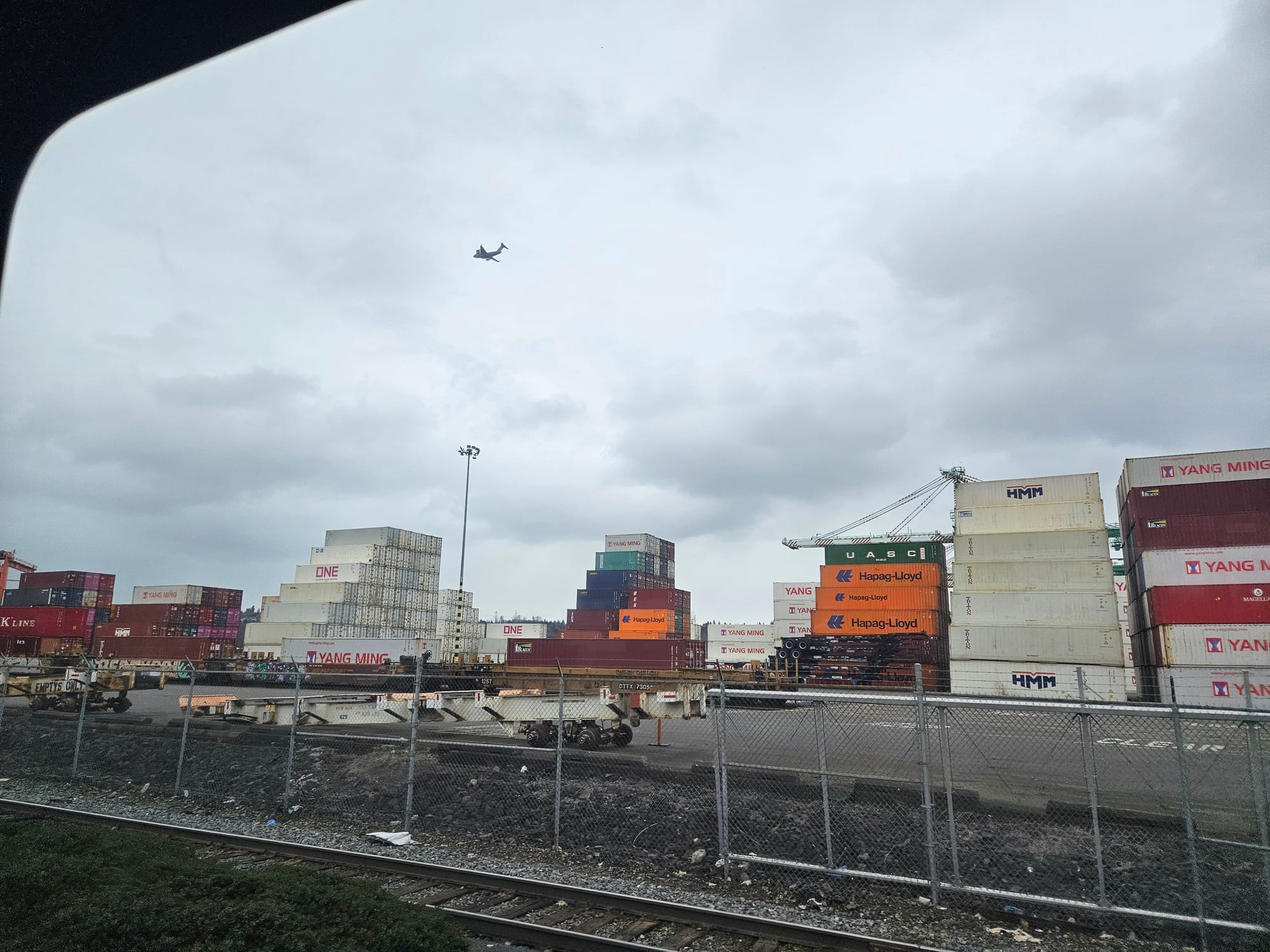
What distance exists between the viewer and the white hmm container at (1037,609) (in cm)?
3472

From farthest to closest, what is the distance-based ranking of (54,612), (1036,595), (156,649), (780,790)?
(54,612)
(156,649)
(1036,595)
(780,790)

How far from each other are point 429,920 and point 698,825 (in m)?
5.18

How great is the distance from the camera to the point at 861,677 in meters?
39.3

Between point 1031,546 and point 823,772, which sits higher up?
point 1031,546

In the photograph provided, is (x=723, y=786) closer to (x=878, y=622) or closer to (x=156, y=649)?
(x=878, y=622)

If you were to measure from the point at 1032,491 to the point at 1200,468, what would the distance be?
7051 mm

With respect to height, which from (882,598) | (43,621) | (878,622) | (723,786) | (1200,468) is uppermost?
(1200,468)

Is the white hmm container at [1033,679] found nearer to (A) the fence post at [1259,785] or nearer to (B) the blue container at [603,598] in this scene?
(A) the fence post at [1259,785]

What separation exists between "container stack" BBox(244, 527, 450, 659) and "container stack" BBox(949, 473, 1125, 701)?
1304 inches

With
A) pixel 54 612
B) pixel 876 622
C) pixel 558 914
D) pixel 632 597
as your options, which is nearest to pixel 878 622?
pixel 876 622

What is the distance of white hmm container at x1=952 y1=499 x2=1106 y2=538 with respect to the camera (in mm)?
37188

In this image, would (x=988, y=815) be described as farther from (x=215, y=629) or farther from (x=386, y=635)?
(x=215, y=629)

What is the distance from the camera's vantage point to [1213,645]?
3111cm

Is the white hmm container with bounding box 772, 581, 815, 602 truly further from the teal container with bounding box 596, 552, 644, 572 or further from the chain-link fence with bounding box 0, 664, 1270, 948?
the chain-link fence with bounding box 0, 664, 1270, 948
